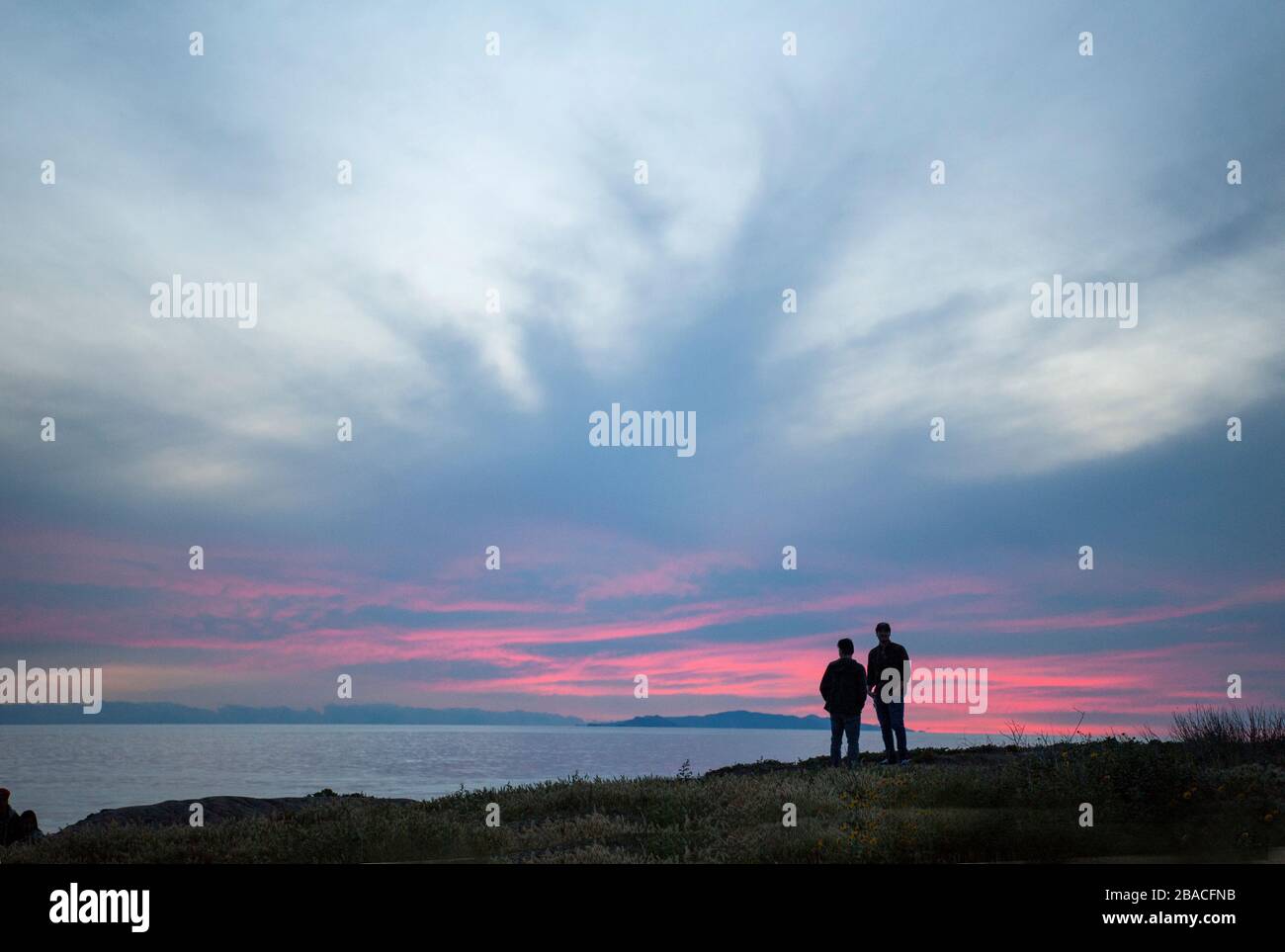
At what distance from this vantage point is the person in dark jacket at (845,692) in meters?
19.7

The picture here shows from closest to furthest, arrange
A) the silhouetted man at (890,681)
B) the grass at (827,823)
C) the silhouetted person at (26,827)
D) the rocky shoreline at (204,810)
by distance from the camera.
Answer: the grass at (827,823)
the silhouetted person at (26,827)
the silhouetted man at (890,681)
the rocky shoreline at (204,810)

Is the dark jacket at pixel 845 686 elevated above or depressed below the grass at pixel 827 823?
Result: above

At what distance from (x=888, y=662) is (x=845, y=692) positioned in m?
1.16

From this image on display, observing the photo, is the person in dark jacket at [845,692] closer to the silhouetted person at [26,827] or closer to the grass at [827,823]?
the grass at [827,823]

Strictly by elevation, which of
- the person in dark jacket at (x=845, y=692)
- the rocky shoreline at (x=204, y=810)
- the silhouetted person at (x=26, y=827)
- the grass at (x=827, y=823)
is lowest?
the rocky shoreline at (x=204, y=810)

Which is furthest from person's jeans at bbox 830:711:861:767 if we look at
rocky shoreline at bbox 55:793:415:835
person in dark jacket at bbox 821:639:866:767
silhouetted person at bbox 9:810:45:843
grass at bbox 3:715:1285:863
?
silhouetted person at bbox 9:810:45:843

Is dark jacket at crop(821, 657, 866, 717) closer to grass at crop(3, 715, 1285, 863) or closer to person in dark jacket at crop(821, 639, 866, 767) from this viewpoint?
person in dark jacket at crop(821, 639, 866, 767)

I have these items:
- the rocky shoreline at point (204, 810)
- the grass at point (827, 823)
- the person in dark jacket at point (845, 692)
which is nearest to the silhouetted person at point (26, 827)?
the grass at point (827, 823)

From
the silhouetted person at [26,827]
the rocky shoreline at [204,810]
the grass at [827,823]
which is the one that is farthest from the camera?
the rocky shoreline at [204,810]

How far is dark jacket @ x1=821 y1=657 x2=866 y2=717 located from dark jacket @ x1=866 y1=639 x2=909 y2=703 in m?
0.33

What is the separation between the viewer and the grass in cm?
1222
